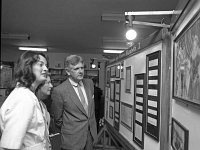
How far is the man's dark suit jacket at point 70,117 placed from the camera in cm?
223

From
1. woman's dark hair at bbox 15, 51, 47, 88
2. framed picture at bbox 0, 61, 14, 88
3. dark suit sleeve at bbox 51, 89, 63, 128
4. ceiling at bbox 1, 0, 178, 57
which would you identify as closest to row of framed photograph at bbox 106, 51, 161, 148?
dark suit sleeve at bbox 51, 89, 63, 128

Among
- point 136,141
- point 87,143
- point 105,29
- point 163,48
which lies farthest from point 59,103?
point 105,29

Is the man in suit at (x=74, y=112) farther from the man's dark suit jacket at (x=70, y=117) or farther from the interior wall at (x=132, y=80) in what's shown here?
the interior wall at (x=132, y=80)

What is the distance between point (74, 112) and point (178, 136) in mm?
1172

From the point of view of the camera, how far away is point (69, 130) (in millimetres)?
2240

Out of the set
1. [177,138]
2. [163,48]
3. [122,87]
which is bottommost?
[177,138]

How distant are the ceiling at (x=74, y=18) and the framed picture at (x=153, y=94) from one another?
1.00 m

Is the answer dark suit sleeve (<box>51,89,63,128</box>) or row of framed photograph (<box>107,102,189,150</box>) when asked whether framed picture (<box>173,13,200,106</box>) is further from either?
dark suit sleeve (<box>51,89,63,128</box>)

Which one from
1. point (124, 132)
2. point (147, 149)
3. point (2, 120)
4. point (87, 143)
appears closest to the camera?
point (2, 120)

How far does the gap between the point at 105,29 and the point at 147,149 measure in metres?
3.91

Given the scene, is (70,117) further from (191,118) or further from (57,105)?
(191,118)

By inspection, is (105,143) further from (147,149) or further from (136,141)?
(147,149)

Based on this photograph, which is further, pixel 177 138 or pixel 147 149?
pixel 147 149

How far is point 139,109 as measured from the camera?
2.08 metres
